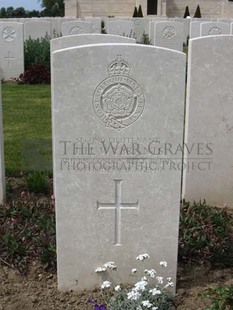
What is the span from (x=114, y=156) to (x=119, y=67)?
20.9 inches

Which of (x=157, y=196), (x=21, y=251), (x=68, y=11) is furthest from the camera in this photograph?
(x=68, y=11)

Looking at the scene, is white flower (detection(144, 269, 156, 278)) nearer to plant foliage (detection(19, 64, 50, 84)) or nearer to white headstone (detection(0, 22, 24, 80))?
plant foliage (detection(19, 64, 50, 84))

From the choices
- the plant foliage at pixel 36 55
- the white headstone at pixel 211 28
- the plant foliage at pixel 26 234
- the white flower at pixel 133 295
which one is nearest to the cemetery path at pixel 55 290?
the plant foliage at pixel 26 234

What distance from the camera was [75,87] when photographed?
9.91ft

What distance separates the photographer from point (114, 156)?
3156 mm

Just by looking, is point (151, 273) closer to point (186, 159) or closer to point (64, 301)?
point (64, 301)

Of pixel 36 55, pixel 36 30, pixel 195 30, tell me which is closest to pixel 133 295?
pixel 36 55

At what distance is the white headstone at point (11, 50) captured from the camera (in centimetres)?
1185

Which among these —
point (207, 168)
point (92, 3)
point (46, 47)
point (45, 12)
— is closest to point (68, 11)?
point (92, 3)

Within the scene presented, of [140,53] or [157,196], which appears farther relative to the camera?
[157,196]

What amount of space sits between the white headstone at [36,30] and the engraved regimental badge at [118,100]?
499 inches

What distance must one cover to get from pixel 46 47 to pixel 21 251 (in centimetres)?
988

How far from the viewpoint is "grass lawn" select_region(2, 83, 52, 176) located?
6.06 meters

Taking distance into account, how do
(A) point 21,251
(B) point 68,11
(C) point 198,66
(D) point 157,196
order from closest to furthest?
(D) point 157,196
(A) point 21,251
(C) point 198,66
(B) point 68,11
